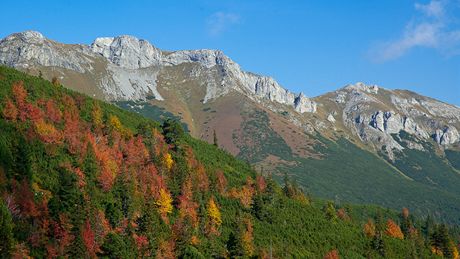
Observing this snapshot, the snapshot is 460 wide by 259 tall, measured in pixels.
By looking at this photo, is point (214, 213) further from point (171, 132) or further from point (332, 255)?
point (171, 132)

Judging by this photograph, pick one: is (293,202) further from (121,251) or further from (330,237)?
(121,251)

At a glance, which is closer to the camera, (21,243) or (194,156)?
(21,243)

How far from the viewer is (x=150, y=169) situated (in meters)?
147

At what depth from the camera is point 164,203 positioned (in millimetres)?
135750

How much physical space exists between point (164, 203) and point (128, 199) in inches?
519

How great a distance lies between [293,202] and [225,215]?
41.3 meters

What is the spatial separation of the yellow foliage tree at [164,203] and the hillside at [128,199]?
0.33m

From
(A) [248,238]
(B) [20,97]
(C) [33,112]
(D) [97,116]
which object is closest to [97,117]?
(D) [97,116]

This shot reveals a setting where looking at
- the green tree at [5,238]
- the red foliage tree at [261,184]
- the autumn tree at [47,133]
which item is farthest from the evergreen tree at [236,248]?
the red foliage tree at [261,184]

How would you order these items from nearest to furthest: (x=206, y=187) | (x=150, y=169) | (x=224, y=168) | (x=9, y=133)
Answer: (x=9, y=133) < (x=150, y=169) < (x=206, y=187) < (x=224, y=168)

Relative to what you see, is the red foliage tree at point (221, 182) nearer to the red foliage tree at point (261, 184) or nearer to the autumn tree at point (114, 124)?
the red foliage tree at point (261, 184)

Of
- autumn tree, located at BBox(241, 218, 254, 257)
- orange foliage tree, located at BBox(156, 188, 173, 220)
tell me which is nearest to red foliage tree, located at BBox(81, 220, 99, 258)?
orange foliage tree, located at BBox(156, 188, 173, 220)

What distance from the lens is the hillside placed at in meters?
101

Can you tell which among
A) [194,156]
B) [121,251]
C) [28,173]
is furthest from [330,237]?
[28,173]
